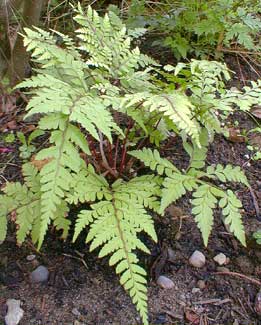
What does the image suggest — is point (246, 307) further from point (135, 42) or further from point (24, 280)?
point (135, 42)

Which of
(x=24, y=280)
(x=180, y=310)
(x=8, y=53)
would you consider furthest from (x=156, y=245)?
(x=8, y=53)

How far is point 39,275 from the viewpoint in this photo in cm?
199

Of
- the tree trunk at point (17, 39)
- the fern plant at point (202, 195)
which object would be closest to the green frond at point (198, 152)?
the fern plant at point (202, 195)

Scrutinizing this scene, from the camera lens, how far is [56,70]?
2061 mm

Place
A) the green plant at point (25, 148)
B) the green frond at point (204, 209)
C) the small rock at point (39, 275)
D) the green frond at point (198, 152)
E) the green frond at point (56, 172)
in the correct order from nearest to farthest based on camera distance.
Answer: the green frond at point (56, 172) < the green frond at point (204, 209) < the small rock at point (39, 275) < the green frond at point (198, 152) < the green plant at point (25, 148)

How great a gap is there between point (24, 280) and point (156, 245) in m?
0.60

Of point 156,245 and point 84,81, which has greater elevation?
point 84,81

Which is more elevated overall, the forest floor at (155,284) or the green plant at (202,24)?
the green plant at (202,24)

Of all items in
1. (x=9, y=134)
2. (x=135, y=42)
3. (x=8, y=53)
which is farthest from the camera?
(x=135, y=42)

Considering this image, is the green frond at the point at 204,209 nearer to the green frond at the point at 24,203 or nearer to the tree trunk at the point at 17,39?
the green frond at the point at 24,203

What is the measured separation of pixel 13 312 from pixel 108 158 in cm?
84

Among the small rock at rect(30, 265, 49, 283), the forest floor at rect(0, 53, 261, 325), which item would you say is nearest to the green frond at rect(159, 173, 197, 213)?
the forest floor at rect(0, 53, 261, 325)

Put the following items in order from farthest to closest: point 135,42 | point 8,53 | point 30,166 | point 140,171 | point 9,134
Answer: point 135,42
point 8,53
point 9,134
point 140,171
point 30,166

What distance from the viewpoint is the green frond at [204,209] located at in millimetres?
1744
